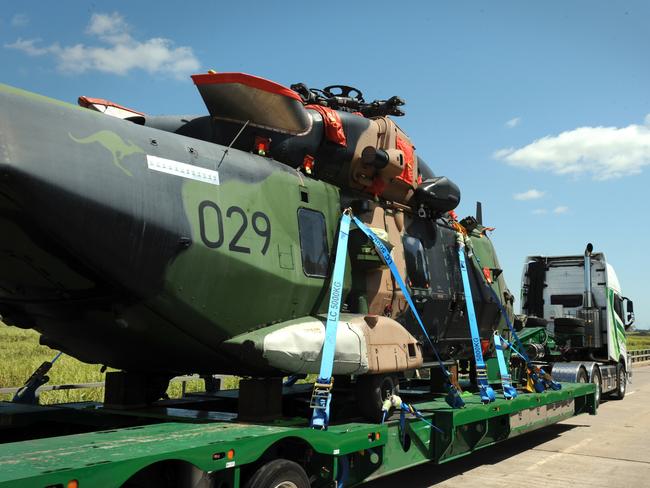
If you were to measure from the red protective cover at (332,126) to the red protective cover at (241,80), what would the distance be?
0.82 metres

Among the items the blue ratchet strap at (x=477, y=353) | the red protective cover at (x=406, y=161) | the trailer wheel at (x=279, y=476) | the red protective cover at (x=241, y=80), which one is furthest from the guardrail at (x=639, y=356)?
the trailer wheel at (x=279, y=476)

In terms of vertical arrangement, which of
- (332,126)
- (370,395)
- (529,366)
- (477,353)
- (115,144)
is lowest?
(370,395)

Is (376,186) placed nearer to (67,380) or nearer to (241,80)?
(241,80)

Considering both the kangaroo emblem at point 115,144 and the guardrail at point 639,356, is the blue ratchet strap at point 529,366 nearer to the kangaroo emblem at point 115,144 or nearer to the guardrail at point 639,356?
the kangaroo emblem at point 115,144

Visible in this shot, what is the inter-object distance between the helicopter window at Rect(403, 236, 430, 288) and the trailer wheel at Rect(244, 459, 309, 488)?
131 inches

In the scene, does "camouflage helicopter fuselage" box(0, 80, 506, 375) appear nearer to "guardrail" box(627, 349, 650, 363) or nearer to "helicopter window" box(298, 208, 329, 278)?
"helicopter window" box(298, 208, 329, 278)

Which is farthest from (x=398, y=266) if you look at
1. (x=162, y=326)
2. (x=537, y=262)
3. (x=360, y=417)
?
(x=537, y=262)

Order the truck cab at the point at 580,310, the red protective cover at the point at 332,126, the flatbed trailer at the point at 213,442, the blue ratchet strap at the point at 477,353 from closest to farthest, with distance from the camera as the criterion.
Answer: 1. the flatbed trailer at the point at 213,442
2. the red protective cover at the point at 332,126
3. the blue ratchet strap at the point at 477,353
4. the truck cab at the point at 580,310

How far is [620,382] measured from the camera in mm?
18625

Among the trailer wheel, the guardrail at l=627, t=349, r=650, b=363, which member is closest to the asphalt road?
the trailer wheel

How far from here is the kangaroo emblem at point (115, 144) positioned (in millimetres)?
5023

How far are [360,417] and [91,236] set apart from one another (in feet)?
11.6

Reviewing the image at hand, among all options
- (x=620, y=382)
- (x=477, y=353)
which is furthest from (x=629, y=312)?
(x=477, y=353)

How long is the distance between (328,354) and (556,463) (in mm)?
5217
